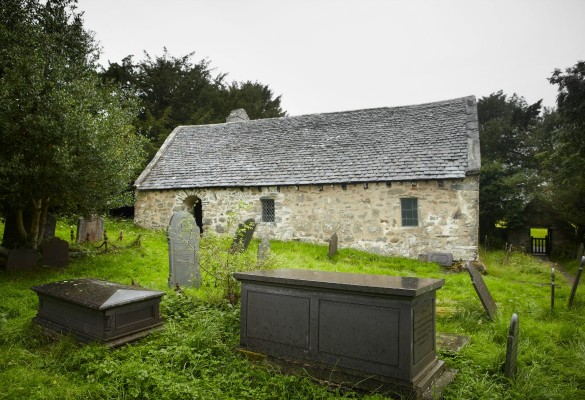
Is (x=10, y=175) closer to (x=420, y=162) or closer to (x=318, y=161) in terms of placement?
(x=318, y=161)

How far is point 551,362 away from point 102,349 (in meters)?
5.95

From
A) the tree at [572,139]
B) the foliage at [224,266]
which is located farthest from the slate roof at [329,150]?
the foliage at [224,266]

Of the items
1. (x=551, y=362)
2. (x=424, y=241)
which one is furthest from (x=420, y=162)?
(x=551, y=362)

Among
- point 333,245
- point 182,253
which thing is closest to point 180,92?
point 333,245

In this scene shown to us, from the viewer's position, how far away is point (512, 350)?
4.27 metres

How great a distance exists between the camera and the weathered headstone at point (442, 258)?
12750 millimetres

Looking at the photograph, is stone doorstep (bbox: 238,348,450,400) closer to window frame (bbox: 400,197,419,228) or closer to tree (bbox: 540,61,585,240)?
window frame (bbox: 400,197,419,228)

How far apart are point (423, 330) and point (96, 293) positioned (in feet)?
14.9

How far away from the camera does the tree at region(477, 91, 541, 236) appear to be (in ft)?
68.4

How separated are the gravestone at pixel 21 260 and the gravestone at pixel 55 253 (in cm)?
26

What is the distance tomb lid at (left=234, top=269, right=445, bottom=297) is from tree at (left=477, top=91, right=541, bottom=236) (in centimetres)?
1910

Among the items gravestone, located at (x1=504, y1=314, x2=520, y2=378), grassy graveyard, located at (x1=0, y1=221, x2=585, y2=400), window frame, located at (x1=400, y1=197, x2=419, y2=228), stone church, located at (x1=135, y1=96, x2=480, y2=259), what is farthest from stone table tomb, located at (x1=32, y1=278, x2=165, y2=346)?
window frame, located at (x1=400, y1=197, x2=419, y2=228)

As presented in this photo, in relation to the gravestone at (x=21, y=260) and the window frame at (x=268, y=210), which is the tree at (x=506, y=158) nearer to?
the window frame at (x=268, y=210)

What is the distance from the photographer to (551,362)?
480 cm
